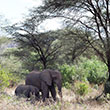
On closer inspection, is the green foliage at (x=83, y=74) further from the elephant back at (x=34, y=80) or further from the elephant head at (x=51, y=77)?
the elephant head at (x=51, y=77)

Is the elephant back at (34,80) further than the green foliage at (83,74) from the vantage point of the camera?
No

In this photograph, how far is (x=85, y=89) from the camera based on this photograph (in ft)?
36.7

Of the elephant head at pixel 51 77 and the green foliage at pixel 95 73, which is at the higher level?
the elephant head at pixel 51 77

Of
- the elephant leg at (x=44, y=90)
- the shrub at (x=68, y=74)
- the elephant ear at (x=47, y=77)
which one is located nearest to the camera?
the elephant leg at (x=44, y=90)

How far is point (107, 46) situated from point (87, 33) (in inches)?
61.2

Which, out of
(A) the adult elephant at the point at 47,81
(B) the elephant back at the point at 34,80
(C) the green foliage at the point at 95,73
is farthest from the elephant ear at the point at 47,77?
(C) the green foliage at the point at 95,73

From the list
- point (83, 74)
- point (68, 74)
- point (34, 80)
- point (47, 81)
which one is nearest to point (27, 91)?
point (47, 81)

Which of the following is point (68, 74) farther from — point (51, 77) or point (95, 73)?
point (51, 77)

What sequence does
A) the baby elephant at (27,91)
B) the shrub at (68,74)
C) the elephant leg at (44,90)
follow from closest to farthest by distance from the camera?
1. the baby elephant at (27,91)
2. the elephant leg at (44,90)
3. the shrub at (68,74)

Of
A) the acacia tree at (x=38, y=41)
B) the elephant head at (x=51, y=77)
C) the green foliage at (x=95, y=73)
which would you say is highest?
the acacia tree at (x=38, y=41)

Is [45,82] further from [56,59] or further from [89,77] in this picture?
[56,59]

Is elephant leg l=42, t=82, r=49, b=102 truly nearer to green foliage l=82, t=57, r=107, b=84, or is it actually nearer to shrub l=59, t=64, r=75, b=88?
shrub l=59, t=64, r=75, b=88

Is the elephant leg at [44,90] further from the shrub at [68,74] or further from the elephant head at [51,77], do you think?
the shrub at [68,74]

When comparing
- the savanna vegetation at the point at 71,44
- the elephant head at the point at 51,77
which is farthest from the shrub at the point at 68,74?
the elephant head at the point at 51,77
